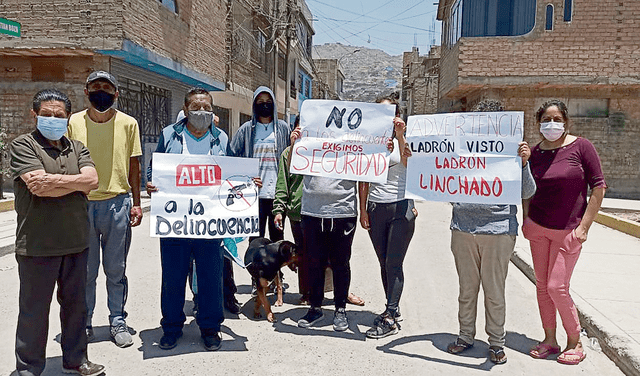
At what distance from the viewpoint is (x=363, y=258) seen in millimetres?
7824

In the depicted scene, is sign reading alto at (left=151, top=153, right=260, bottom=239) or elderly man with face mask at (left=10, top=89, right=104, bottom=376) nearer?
elderly man with face mask at (left=10, top=89, right=104, bottom=376)

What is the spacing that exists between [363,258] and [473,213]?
4012 mm

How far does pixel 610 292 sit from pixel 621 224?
19.3 ft

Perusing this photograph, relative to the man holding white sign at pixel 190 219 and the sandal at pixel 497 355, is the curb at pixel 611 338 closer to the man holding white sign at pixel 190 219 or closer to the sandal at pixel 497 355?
the sandal at pixel 497 355

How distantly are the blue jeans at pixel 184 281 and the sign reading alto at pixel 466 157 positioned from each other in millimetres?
1765

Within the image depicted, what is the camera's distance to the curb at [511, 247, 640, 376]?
3.82 meters

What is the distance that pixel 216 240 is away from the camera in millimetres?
4215

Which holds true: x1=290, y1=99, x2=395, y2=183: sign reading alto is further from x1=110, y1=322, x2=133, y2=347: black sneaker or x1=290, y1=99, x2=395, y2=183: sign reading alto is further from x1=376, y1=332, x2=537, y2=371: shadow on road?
x1=110, y1=322, x2=133, y2=347: black sneaker

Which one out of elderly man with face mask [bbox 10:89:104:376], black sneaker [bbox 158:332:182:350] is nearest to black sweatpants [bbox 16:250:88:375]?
elderly man with face mask [bbox 10:89:104:376]

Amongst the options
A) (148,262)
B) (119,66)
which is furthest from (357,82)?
(148,262)

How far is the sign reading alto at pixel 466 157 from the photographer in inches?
153

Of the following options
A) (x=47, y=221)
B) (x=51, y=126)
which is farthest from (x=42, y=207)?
(x=51, y=126)

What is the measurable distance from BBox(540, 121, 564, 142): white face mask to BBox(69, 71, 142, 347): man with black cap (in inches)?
129

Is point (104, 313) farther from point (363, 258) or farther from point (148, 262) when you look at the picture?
point (363, 258)
